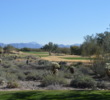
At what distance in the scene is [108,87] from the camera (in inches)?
655

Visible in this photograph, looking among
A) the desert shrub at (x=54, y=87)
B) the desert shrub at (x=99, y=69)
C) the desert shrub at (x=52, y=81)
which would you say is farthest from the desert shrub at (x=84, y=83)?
the desert shrub at (x=99, y=69)

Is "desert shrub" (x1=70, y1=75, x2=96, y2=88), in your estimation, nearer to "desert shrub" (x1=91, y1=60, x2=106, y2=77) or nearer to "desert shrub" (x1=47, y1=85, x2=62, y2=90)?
"desert shrub" (x1=47, y1=85, x2=62, y2=90)

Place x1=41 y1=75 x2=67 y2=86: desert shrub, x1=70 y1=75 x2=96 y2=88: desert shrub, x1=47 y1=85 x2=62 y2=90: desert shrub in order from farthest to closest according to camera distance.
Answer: x1=41 y1=75 x2=67 y2=86: desert shrub
x1=70 y1=75 x2=96 y2=88: desert shrub
x1=47 y1=85 x2=62 y2=90: desert shrub

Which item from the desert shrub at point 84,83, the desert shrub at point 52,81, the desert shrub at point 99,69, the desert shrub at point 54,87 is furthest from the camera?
the desert shrub at point 99,69

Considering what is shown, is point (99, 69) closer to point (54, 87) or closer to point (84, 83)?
point (84, 83)

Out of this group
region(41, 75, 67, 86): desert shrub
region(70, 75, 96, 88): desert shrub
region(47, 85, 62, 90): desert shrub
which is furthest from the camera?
region(41, 75, 67, 86): desert shrub

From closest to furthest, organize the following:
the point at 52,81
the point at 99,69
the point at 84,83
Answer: the point at 84,83
the point at 52,81
the point at 99,69

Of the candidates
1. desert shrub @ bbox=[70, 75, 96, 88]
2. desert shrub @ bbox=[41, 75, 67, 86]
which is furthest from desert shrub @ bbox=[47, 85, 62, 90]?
desert shrub @ bbox=[70, 75, 96, 88]

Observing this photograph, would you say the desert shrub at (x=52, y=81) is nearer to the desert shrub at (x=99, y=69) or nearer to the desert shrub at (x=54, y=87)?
the desert shrub at (x=54, y=87)

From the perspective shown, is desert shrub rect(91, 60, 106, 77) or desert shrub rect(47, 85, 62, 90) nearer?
desert shrub rect(47, 85, 62, 90)

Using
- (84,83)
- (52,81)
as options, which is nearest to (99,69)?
(84,83)

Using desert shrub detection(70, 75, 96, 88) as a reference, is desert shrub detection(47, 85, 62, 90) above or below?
below

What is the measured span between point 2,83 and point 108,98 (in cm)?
806

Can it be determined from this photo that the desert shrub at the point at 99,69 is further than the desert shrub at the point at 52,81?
Yes
